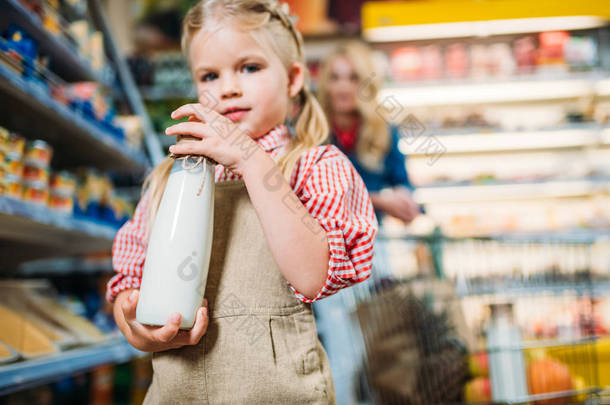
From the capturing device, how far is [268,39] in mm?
912

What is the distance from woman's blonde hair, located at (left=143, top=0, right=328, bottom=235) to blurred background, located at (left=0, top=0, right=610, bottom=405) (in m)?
0.29

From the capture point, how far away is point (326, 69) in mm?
2180

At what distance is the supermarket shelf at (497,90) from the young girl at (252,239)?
2981 millimetres

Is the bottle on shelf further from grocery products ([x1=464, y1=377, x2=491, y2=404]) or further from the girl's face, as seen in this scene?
the girl's face

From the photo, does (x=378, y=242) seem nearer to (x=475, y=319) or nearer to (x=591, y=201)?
(x=475, y=319)

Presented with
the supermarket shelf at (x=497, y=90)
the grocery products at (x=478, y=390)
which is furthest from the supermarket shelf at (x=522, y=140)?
the grocery products at (x=478, y=390)

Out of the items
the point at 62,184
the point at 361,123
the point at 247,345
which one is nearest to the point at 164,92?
the point at 361,123

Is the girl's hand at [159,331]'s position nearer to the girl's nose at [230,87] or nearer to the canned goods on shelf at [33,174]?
the girl's nose at [230,87]

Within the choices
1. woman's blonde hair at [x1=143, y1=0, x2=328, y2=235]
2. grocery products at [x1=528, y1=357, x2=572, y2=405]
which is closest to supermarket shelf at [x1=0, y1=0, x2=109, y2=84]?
woman's blonde hair at [x1=143, y1=0, x2=328, y2=235]

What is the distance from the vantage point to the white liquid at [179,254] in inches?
28.4

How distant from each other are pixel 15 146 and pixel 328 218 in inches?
41.7

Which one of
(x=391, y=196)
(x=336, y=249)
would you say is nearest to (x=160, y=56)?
(x=391, y=196)

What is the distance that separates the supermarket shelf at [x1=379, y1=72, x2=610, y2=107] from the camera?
12.5 feet

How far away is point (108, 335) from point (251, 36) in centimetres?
132
